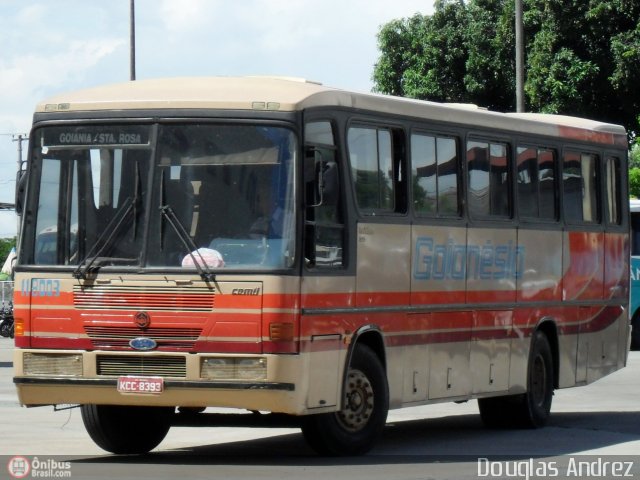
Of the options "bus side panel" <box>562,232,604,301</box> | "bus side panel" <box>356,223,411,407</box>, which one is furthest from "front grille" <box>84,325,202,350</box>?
"bus side panel" <box>562,232,604,301</box>

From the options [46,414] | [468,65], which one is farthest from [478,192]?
[468,65]

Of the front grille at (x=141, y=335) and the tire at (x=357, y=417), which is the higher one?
the front grille at (x=141, y=335)

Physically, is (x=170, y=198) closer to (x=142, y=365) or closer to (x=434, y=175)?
(x=142, y=365)

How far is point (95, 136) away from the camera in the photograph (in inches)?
539

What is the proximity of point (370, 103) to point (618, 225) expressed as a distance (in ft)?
20.7

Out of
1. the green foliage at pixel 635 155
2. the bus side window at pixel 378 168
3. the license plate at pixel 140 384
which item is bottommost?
the license plate at pixel 140 384

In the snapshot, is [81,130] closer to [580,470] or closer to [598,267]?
[580,470]

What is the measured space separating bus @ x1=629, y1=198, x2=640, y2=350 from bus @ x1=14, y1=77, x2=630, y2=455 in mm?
17669

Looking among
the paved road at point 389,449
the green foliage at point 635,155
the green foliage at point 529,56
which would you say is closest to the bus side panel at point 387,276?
the paved road at point 389,449

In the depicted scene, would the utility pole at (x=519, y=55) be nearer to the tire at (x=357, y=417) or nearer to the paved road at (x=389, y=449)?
the paved road at (x=389, y=449)

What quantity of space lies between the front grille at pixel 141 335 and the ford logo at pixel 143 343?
1.0 inches

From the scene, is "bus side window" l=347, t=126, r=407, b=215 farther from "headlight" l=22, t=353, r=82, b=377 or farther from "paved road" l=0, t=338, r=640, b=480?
"headlight" l=22, t=353, r=82, b=377

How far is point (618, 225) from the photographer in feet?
65.3

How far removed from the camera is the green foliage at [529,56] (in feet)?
135
